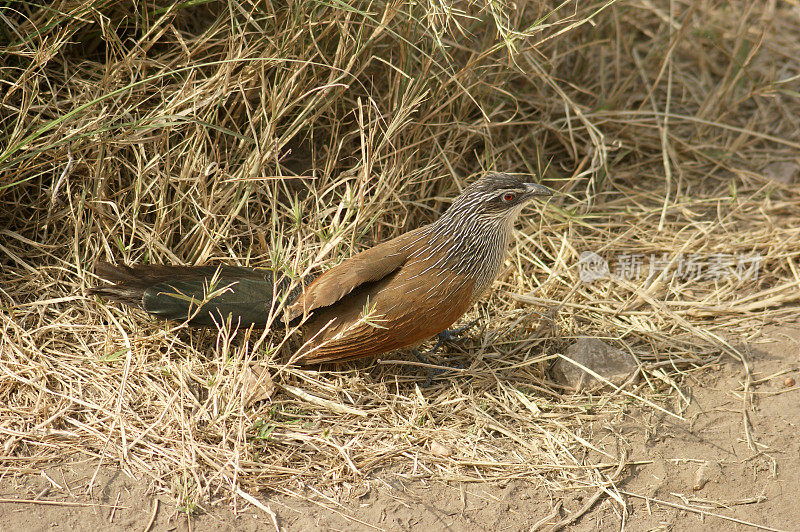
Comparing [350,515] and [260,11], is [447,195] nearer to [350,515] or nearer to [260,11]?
[260,11]

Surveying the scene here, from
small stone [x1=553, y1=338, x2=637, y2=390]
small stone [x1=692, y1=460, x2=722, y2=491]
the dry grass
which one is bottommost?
small stone [x1=692, y1=460, x2=722, y2=491]

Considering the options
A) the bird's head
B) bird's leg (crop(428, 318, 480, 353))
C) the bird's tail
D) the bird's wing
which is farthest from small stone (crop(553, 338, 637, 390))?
the bird's tail

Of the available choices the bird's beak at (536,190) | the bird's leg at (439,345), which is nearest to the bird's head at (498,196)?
the bird's beak at (536,190)

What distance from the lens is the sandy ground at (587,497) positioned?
96.6 inches

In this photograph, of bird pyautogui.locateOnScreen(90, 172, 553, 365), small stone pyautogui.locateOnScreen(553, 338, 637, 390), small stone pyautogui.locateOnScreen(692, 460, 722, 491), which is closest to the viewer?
small stone pyautogui.locateOnScreen(692, 460, 722, 491)

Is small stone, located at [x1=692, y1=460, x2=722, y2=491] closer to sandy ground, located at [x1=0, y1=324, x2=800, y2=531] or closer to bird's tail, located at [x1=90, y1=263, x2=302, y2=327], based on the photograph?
sandy ground, located at [x1=0, y1=324, x2=800, y2=531]

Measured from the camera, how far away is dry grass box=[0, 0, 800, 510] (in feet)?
9.23

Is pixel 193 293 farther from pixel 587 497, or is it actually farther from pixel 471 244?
pixel 587 497

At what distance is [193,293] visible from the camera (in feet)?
9.67

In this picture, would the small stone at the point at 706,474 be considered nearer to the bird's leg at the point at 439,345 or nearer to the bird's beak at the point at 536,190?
the bird's leg at the point at 439,345

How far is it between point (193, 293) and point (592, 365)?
5.86ft

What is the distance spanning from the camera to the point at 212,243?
3.46 metres

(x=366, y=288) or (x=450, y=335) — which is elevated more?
(x=366, y=288)

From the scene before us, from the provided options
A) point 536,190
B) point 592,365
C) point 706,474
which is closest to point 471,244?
point 536,190
